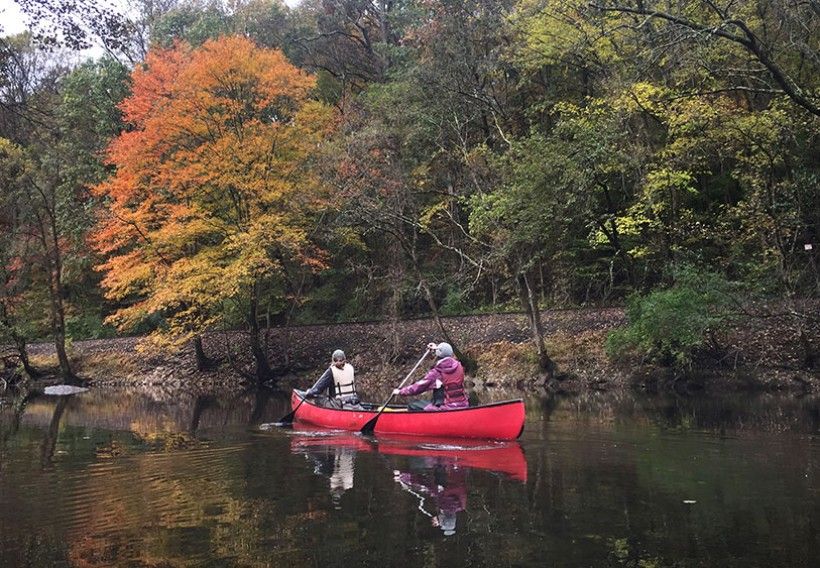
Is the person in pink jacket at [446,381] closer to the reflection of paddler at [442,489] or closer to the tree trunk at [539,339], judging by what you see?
the reflection of paddler at [442,489]

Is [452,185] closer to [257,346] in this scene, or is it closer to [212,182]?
[212,182]

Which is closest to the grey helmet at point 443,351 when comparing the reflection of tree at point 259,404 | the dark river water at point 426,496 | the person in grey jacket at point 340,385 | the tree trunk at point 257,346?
the dark river water at point 426,496

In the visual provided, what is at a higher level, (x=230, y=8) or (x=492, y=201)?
(x=230, y=8)

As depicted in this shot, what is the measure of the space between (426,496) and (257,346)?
19.3 metres

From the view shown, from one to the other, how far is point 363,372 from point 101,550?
788 inches

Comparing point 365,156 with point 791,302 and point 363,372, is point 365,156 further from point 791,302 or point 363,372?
point 791,302

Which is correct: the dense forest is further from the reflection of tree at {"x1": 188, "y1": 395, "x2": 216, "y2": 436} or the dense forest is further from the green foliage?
the reflection of tree at {"x1": 188, "y1": 395, "x2": 216, "y2": 436}

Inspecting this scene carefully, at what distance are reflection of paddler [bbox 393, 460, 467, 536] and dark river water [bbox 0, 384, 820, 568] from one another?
30mm

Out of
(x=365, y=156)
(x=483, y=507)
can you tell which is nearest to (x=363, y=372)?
(x=365, y=156)

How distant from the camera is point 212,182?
24625 millimetres

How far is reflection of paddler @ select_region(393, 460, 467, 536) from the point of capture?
7.43m

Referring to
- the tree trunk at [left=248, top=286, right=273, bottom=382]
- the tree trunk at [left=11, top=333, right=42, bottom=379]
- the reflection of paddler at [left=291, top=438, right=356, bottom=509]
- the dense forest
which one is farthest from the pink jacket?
the tree trunk at [left=11, top=333, right=42, bottom=379]

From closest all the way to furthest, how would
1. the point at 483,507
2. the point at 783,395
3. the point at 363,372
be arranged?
1. the point at 483,507
2. the point at 783,395
3. the point at 363,372

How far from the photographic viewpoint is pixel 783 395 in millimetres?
17859
